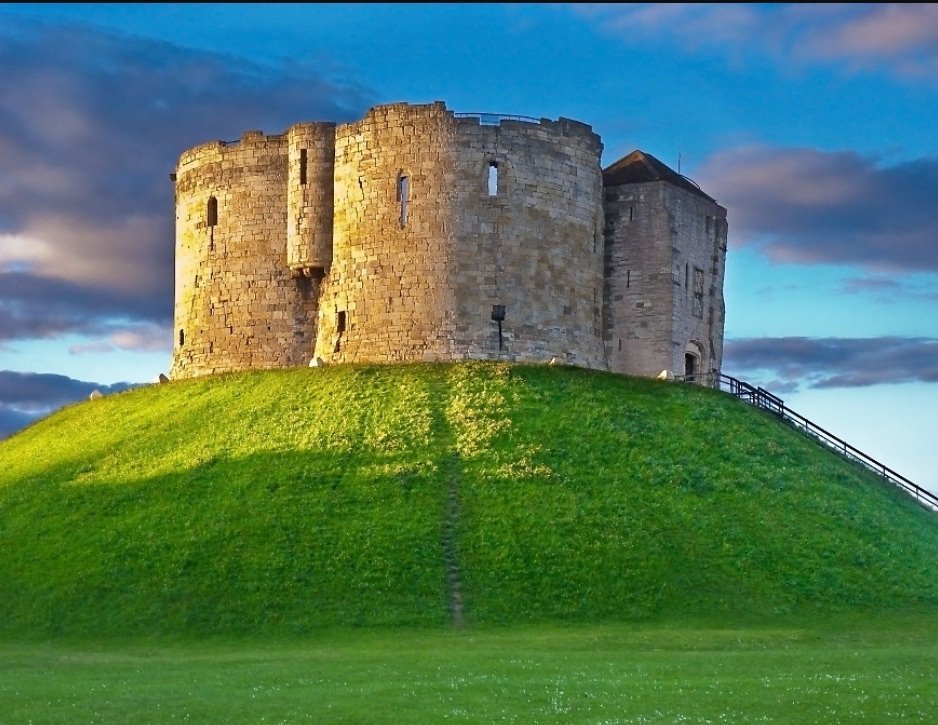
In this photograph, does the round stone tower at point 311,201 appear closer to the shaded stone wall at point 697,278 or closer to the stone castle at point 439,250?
the stone castle at point 439,250

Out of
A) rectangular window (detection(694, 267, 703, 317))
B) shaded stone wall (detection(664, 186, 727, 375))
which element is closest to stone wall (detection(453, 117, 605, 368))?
shaded stone wall (detection(664, 186, 727, 375))

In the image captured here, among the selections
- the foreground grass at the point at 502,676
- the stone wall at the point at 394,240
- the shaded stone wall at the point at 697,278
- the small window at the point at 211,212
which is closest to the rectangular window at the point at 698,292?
the shaded stone wall at the point at 697,278

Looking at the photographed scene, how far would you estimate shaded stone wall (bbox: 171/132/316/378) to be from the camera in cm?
5741

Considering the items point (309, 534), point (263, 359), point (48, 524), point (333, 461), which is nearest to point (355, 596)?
point (309, 534)

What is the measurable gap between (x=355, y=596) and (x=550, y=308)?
688 inches

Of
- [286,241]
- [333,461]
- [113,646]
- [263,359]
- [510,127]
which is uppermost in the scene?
[510,127]

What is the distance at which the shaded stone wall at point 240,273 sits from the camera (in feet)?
188

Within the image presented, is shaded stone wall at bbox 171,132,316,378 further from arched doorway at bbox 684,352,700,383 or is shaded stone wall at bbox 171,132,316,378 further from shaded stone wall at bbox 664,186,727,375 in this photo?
arched doorway at bbox 684,352,700,383

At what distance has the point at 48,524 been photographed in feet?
150

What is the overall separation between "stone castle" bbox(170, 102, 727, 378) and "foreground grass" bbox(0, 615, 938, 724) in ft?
59.2

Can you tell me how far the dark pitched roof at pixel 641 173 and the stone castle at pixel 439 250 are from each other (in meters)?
0.11

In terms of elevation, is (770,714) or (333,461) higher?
(333,461)

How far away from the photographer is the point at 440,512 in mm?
43844

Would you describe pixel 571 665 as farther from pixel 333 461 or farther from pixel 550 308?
pixel 550 308
